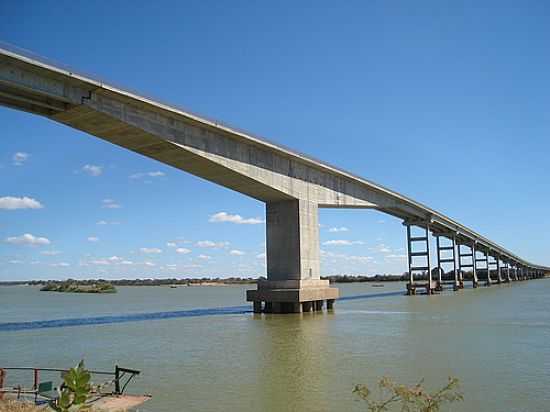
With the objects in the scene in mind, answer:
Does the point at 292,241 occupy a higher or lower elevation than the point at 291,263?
higher

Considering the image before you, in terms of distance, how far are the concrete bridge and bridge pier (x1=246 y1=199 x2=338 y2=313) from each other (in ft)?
0.26

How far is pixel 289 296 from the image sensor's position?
4419 centimetres

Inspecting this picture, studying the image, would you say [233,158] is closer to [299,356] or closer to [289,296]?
[289,296]

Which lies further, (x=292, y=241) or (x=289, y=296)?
(x=292, y=241)

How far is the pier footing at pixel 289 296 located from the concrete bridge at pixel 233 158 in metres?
0.08

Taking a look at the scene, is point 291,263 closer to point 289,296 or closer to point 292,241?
point 292,241

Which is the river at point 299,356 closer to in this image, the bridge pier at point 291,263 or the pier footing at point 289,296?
the pier footing at point 289,296

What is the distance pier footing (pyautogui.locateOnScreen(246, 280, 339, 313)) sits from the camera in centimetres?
4438

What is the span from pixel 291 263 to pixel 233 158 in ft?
32.5

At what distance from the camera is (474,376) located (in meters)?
17.7

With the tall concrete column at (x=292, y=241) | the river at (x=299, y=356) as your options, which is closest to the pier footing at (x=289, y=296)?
the tall concrete column at (x=292, y=241)

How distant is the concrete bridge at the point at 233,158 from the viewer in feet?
103

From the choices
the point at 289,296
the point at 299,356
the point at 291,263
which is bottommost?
the point at 299,356

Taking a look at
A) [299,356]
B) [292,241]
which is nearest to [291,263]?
[292,241]
